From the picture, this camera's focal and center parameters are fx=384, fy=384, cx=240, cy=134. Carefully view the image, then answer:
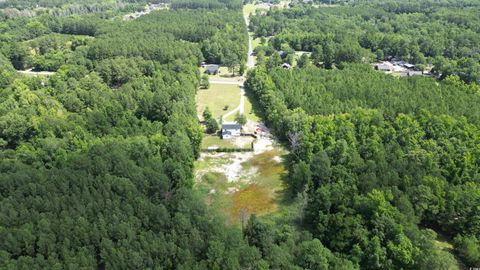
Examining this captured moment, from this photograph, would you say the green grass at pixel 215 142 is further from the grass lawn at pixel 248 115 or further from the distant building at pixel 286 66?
the distant building at pixel 286 66

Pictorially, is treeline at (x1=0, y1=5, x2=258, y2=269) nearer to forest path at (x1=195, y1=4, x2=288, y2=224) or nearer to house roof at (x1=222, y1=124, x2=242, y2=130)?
forest path at (x1=195, y1=4, x2=288, y2=224)

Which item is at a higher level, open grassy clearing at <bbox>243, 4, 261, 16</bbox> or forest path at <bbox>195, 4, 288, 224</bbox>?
open grassy clearing at <bbox>243, 4, 261, 16</bbox>

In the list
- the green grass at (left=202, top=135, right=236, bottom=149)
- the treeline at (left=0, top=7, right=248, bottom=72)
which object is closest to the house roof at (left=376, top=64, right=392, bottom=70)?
the treeline at (left=0, top=7, right=248, bottom=72)

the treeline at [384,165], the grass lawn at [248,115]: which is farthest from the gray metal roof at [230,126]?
the grass lawn at [248,115]

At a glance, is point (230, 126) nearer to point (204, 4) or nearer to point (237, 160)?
point (237, 160)

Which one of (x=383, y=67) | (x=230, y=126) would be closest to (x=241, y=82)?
(x=230, y=126)

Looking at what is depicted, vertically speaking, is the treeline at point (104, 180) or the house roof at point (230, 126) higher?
the treeline at point (104, 180)
